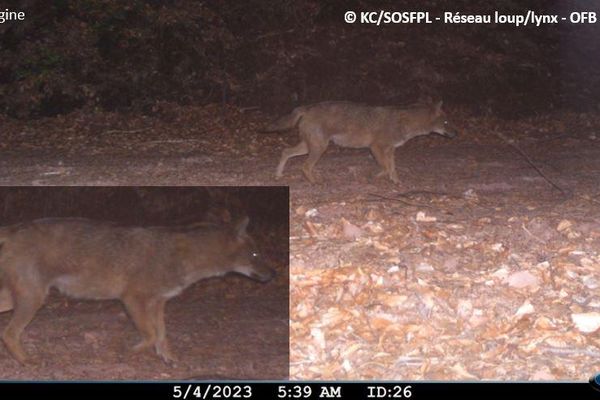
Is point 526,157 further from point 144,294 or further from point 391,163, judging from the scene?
point 144,294

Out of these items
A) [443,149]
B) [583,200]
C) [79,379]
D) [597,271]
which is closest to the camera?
[79,379]

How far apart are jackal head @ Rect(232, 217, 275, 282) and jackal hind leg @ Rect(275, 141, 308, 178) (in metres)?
1.80

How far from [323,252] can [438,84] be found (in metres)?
2.00

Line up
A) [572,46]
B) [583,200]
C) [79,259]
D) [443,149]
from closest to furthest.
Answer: [79,259] < [572,46] < [583,200] < [443,149]

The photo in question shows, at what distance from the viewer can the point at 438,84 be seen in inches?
271

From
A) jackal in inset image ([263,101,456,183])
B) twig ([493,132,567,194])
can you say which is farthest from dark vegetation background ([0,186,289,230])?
twig ([493,132,567,194])

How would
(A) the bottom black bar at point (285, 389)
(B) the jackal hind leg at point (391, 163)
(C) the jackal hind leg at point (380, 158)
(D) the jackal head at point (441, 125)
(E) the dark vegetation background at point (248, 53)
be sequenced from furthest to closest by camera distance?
(D) the jackal head at point (441, 125) < (C) the jackal hind leg at point (380, 158) < (B) the jackal hind leg at point (391, 163) < (E) the dark vegetation background at point (248, 53) < (A) the bottom black bar at point (285, 389)

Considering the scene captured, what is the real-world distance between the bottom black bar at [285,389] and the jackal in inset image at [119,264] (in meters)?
0.33

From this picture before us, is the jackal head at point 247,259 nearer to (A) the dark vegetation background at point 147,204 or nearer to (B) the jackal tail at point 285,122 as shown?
(A) the dark vegetation background at point 147,204

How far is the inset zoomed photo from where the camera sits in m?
4.78

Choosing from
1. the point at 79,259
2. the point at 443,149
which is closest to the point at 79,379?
the point at 79,259

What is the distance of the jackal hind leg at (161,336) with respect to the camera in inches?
191

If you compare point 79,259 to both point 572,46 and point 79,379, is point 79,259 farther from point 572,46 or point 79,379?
point 572,46

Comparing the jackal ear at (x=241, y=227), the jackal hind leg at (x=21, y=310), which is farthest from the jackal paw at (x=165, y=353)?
the jackal ear at (x=241, y=227)
